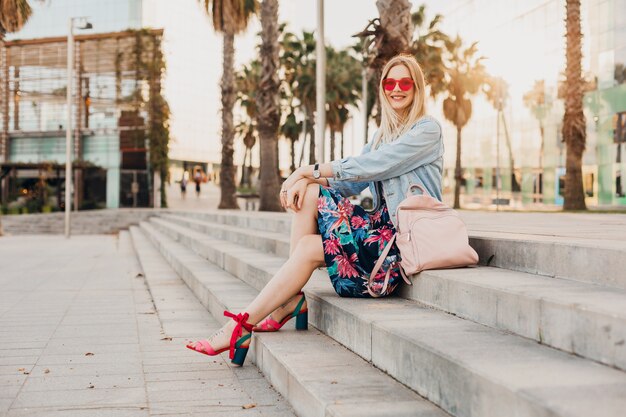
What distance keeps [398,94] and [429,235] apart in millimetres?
978

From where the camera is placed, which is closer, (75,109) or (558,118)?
(558,118)

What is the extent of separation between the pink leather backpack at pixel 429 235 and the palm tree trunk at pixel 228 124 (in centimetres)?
2383

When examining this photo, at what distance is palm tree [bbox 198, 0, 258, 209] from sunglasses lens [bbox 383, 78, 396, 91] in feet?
77.0

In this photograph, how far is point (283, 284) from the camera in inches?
165

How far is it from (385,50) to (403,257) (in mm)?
8659

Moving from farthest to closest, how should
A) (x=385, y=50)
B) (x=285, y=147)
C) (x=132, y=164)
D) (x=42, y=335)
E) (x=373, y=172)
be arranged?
1. (x=285, y=147)
2. (x=132, y=164)
3. (x=385, y=50)
4. (x=42, y=335)
5. (x=373, y=172)

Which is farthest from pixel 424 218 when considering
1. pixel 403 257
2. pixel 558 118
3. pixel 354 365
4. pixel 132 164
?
pixel 132 164

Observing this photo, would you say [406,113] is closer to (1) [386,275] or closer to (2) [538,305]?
(1) [386,275]

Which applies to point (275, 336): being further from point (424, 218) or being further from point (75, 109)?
point (75, 109)

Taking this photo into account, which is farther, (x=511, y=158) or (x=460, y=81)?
(x=511, y=158)

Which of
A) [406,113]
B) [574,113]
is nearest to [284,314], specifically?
[406,113]

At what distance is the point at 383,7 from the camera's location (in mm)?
12180

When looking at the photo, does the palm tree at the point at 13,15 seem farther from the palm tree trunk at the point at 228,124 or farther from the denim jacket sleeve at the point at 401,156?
the denim jacket sleeve at the point at 401,156

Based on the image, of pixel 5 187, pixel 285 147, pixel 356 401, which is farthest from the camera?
pixel 285 147
